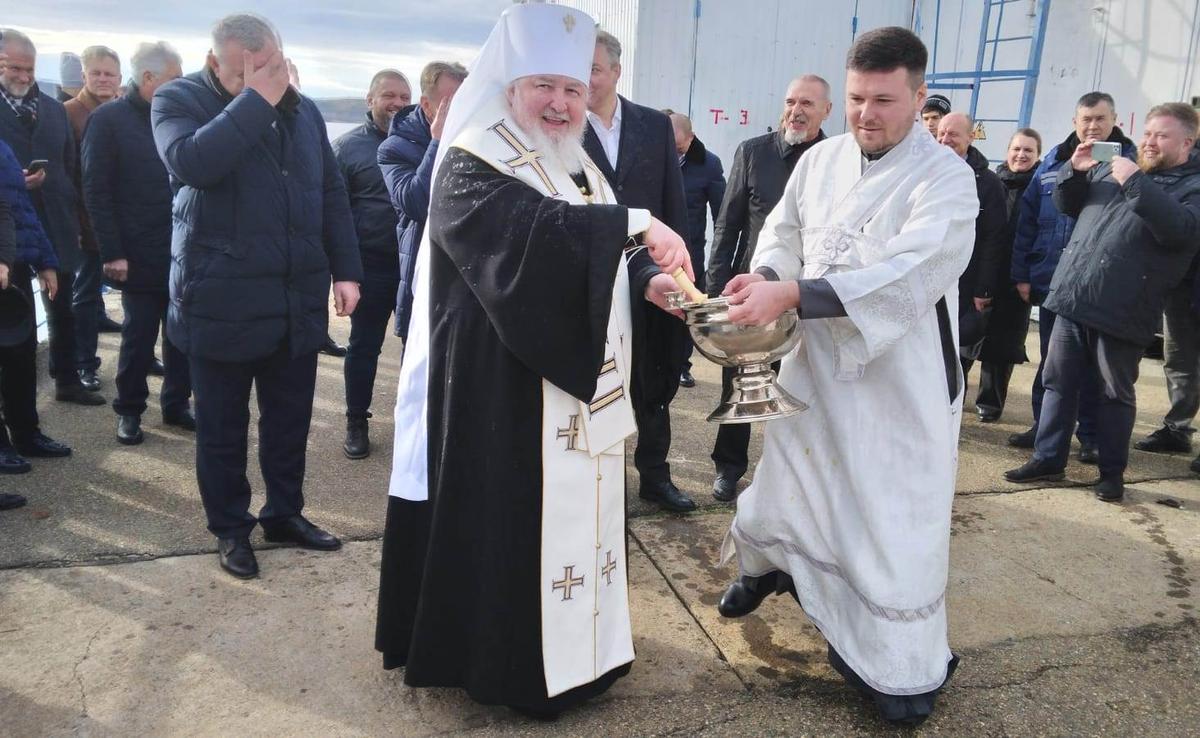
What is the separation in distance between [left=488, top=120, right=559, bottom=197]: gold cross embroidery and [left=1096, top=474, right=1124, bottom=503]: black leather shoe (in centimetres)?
364

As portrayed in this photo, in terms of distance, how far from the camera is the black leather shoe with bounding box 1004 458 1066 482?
4.84 meters

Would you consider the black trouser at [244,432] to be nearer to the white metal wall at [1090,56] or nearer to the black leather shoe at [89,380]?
the black leather shoe at [89,380]

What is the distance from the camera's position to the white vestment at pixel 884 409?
2469mm

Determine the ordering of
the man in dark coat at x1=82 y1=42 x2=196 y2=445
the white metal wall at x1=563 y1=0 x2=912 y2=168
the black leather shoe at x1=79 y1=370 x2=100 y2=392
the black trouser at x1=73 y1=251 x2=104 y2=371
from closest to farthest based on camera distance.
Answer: the man in dark coat at x1=82 y1=42 x2=196 y2=445 < the black leather shoe at x1=79 y1=370 x2=100 y2=392 < the black trouser at x1=73 y1=251 x2=104 y2=371 < the white metal wall at x1=563 y1=0 x2=912 y2=168

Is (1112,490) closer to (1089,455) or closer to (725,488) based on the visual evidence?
(1089,455)

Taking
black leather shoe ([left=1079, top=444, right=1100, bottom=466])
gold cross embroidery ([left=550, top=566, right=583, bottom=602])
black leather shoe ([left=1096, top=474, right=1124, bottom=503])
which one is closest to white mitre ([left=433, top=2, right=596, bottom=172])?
gold cross embroidery ([left=550, top=566, right=583, bottom=602])

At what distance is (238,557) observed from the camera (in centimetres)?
346

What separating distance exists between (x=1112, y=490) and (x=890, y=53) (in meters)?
3.17

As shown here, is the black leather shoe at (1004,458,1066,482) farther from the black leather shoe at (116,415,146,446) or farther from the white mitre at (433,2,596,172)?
the black leather shoe at (116,415,146,446)

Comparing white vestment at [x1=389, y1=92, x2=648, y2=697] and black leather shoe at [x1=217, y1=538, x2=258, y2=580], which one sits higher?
white vestment at [x1=389, y1=92, x2=648, y2=697]

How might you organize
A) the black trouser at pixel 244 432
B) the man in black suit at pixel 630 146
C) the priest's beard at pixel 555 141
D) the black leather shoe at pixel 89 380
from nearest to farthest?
the priest's beard at pixel 555 141 → the black trouser at pixel 244 432 → the man in black suit at pixel 630 146 → the black leather shoe at pixel 89 380

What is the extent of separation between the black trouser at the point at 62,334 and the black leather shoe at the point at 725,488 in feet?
13.2

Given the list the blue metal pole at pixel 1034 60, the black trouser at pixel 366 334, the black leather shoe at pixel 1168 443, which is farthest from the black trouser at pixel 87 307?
the blue metal pole at pixel 1034 60

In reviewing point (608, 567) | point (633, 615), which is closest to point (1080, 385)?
point (633, 615)
